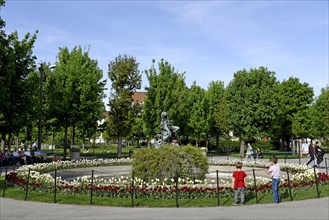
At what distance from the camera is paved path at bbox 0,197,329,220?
10.3 m

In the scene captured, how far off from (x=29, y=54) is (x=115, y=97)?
540 inches

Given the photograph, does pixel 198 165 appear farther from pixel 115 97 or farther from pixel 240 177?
pixel 115 97

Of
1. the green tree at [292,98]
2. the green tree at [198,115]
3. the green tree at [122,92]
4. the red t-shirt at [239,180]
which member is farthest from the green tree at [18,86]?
the green tree at [292,98]

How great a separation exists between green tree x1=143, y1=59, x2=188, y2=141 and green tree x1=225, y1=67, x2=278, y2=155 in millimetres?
6397

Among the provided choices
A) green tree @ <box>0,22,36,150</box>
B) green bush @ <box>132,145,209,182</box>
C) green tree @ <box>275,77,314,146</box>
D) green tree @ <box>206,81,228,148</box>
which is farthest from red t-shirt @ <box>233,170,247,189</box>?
green tree @ <box>275,77,314,146</box>

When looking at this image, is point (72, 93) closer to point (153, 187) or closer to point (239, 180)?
point (153, 187)

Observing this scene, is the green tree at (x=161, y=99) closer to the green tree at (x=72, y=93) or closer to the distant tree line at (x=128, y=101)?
the distant tree line at (x=128, y=101)

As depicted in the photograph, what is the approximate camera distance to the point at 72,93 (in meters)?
36.4

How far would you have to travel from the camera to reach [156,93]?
42.4 m

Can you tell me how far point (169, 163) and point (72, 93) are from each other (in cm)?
2226

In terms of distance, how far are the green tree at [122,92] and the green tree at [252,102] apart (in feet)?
38.7

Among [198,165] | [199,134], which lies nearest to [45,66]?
[199,134]

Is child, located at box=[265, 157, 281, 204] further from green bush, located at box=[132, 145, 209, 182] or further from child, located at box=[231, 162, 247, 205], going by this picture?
green bush, located at box=[132, 145, 209, 182]

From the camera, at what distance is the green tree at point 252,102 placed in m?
43.0
